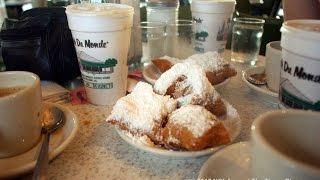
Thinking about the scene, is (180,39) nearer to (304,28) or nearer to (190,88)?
(190,88)

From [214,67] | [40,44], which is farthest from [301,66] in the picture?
[40,44]

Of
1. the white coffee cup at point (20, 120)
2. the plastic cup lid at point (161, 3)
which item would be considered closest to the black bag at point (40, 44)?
the white coffee cup at point (20, 120)

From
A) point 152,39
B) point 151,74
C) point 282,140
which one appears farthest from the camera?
point 152,39

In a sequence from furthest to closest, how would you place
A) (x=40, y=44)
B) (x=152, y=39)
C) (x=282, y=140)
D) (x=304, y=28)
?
(x=152, y=39) → (x=40, y=44) → (x=304, y=28) → (x=282, y=140)

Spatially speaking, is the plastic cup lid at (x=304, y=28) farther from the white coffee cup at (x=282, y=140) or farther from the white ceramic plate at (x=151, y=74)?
the white ceramic plate at (x=151, y=74)

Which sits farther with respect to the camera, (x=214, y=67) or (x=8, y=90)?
(x=214, y=67)

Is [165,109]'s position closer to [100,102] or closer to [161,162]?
[161,162]
